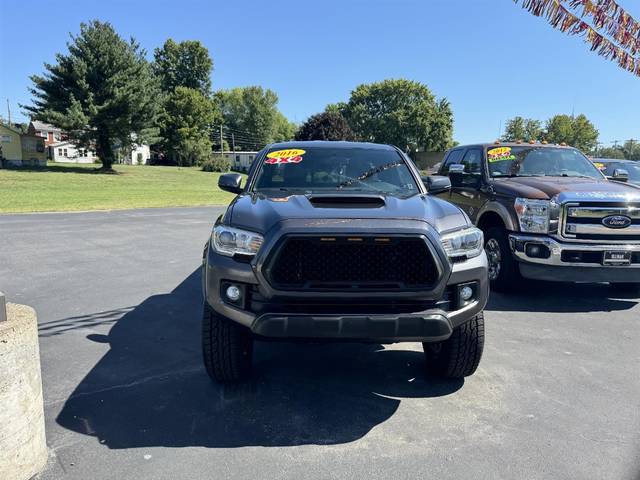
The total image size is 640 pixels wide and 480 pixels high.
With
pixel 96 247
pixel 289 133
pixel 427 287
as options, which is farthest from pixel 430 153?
pixel 427 287

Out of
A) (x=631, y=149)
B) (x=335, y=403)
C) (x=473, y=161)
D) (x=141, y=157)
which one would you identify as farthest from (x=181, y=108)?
(x=335, y=403)

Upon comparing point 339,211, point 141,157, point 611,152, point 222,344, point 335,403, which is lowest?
point 335,403

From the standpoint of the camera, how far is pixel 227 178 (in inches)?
177

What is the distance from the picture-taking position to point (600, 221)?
5.36 metres

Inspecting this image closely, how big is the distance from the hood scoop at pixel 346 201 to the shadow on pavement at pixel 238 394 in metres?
1.34

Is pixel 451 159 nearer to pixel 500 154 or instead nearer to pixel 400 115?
pixel 500 154

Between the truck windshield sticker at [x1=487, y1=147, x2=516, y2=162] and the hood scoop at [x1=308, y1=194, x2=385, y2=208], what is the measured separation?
13.4 ft

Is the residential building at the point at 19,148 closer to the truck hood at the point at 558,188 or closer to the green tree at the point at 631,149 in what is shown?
the truck hood at the point at 558,188

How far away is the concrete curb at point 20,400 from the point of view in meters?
2.23

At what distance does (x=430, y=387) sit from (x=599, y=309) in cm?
326

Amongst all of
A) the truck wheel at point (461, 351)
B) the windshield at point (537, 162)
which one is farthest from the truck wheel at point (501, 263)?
the truck wheel at point (461, 351)

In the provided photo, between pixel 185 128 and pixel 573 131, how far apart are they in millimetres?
48163

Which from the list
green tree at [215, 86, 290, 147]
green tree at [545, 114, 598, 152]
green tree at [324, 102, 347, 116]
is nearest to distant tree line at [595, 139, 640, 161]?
green tree at [545, 114, 598, 152]

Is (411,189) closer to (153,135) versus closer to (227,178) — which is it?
(227,178)
